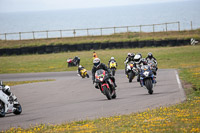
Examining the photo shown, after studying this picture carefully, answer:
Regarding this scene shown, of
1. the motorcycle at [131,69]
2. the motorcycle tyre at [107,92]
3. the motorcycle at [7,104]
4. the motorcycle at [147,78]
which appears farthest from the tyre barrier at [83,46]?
the motorcycle at [7,104]

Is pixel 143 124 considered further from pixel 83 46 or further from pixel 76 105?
pixel 83 46

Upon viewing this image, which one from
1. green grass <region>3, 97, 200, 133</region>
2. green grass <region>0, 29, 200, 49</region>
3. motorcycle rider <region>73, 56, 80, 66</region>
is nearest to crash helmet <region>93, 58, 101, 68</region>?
green grass <region>3, 97, 200, 133</region>

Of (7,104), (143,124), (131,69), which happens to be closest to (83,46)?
(131,69)

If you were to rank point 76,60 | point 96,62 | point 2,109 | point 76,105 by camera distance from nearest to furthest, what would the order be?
point 2,109
point 76,105
point 96,62
point 76,60

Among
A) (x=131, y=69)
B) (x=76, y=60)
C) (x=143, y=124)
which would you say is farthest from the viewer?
(x=76, y=60)

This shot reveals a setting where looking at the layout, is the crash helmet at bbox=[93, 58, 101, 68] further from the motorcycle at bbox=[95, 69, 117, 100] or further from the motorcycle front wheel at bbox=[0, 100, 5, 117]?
the motorcycle front wheel at bbox=[0, 100, 5, 117]

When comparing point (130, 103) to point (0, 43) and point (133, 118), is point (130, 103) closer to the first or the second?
point (133, 118)

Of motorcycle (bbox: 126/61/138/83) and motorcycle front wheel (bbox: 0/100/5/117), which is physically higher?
motorcycle (bbox: 126/61/138/83)

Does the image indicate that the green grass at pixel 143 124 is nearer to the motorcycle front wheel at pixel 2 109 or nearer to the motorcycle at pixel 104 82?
the motorcycle front wheel at pixel 2 109

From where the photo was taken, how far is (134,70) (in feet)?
68.9

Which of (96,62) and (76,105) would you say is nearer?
(76,105)

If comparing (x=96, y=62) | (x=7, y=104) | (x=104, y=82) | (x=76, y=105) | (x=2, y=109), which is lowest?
(x=76, y=105)

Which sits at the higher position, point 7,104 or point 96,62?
point 96,62

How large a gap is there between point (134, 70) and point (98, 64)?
611 centimetres
